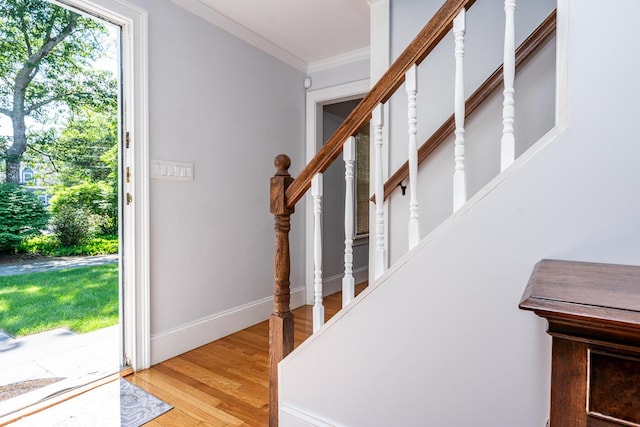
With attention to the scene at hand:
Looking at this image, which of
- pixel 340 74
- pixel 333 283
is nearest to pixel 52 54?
pixel 340 74

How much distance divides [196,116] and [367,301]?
74.0 inches

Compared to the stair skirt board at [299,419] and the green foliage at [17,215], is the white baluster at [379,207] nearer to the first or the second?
the stair skirt board at [299,419]

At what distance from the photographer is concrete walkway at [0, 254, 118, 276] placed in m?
1.69

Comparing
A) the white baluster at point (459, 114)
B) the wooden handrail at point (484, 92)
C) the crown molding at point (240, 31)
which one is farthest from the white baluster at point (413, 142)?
the crown molding at point (240, 31)

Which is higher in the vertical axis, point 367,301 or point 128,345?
point 367,301

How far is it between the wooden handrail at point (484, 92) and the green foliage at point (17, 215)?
1.78 metres

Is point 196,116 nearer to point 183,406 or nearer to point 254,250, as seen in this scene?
point 254,250

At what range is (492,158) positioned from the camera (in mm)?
1788

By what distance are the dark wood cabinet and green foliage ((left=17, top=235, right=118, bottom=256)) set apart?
85.7 inches

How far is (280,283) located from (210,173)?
1.40 m

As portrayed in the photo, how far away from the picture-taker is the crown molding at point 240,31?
236 cm

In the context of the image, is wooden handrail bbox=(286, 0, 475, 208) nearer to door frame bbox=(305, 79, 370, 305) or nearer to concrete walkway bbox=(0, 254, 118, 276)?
concrete walkway bbox=(0, 254, 118, 276)

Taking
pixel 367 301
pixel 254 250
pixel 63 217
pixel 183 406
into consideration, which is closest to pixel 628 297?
pixel 367 301

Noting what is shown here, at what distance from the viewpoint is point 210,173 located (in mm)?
2541
